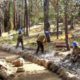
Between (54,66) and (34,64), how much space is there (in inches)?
101

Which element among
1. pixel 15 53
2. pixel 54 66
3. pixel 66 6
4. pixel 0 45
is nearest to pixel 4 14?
pixel 0 45

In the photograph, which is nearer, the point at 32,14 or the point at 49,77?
the point at 49,77

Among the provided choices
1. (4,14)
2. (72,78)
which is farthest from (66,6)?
(4,14)

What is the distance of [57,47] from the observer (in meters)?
21.0

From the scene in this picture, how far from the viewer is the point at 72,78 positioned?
1198 centimetres

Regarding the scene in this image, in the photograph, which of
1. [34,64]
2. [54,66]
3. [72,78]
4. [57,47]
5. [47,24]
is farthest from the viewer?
[47,24]

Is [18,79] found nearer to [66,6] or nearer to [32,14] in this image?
[66,6]

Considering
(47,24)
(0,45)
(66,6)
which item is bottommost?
(0,45)

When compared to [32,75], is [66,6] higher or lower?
higher

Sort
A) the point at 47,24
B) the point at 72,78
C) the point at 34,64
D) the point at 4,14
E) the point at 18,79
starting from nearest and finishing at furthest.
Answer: the point at 72,78 → the point at 18,79 → the point at 34,64 → the point at 47,24 → the point at 4,14

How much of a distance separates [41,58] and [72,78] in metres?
5.86

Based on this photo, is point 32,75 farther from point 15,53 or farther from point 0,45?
point 0,45

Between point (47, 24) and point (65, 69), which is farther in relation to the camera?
point (47, 24)

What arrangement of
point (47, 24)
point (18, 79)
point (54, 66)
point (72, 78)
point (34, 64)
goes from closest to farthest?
point (72, 78)
point (18, 79)
point (54, 66)
point (34, 64)
point (47, 24)
